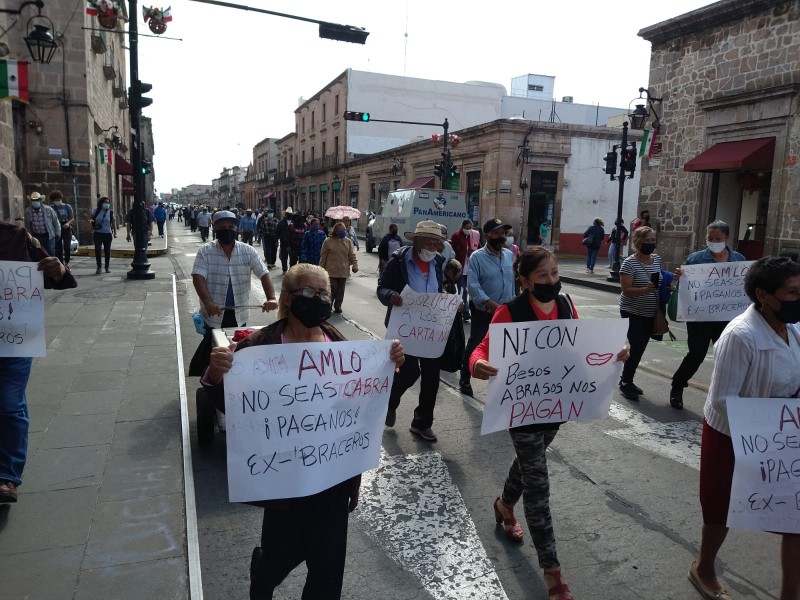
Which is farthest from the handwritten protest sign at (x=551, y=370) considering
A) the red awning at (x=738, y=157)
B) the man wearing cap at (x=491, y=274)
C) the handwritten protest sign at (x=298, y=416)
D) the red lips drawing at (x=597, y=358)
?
the red awning at (x=738, y=157)

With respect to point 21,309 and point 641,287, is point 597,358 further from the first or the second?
point 21,309

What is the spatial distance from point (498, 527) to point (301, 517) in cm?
163

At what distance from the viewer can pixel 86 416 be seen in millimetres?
4984

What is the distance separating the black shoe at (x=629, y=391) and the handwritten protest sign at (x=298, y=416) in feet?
14.7

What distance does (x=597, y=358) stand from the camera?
3.18m

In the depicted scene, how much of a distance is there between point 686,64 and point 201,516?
1813 cm

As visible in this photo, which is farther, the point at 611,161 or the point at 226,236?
the point at 611,161

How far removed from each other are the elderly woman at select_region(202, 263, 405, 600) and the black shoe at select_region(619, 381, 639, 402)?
455 centimetres

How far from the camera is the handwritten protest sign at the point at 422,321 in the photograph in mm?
4910

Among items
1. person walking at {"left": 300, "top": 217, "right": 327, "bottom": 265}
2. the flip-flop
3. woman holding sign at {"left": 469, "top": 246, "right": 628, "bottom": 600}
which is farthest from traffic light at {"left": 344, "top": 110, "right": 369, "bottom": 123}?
the flip-flop

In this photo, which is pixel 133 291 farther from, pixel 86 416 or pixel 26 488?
pixel 26 488

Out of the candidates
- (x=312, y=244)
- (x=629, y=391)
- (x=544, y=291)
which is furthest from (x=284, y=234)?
(x=544, y=291)

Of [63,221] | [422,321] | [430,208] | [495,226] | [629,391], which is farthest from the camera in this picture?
[430,208]

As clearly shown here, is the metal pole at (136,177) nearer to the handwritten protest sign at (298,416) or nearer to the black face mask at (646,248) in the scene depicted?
the black face mask at (646,248)
